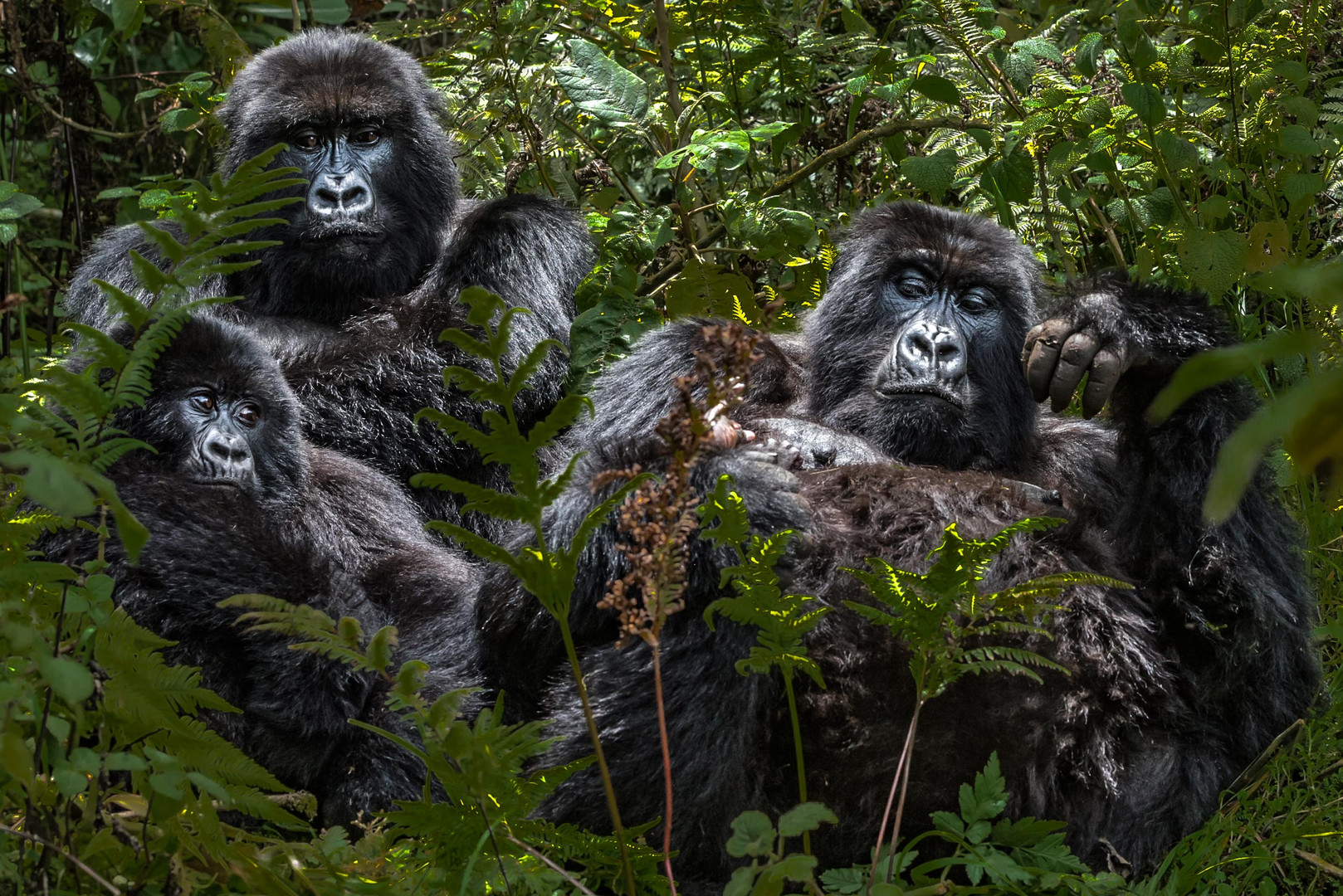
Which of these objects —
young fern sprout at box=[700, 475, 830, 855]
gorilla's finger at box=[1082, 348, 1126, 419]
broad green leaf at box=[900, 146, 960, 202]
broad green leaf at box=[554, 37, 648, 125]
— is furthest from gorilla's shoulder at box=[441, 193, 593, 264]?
young fern sprout at box=[700, 475, 830, 855]

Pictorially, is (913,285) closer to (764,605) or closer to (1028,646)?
(1028,646)

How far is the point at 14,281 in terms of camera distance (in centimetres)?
512

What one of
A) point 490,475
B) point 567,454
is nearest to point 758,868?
point 567,454

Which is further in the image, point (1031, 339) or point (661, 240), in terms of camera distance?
point (661, 240)

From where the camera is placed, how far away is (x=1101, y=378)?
102 inches

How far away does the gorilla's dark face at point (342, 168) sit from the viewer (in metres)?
3.99

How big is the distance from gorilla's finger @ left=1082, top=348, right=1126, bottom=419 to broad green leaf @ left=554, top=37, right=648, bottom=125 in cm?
176

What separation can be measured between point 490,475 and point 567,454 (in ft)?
1.78

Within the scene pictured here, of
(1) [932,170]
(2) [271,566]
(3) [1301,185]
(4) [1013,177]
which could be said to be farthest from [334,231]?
(3) [1301,185]

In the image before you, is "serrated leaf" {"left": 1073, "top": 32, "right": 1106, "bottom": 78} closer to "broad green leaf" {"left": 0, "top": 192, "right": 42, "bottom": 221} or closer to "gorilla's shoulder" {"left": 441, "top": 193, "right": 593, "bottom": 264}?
"gorilla's shoulder" {"left": 441, "top": 193, "right": 593, "bottom": 264}

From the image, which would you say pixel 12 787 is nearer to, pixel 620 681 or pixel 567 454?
pixel 620 681

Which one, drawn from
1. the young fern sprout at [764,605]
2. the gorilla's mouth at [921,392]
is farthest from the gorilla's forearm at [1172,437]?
the young fern sprout at [764,605]

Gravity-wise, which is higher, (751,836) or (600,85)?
(600,85)

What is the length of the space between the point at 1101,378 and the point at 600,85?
1.91 metres
